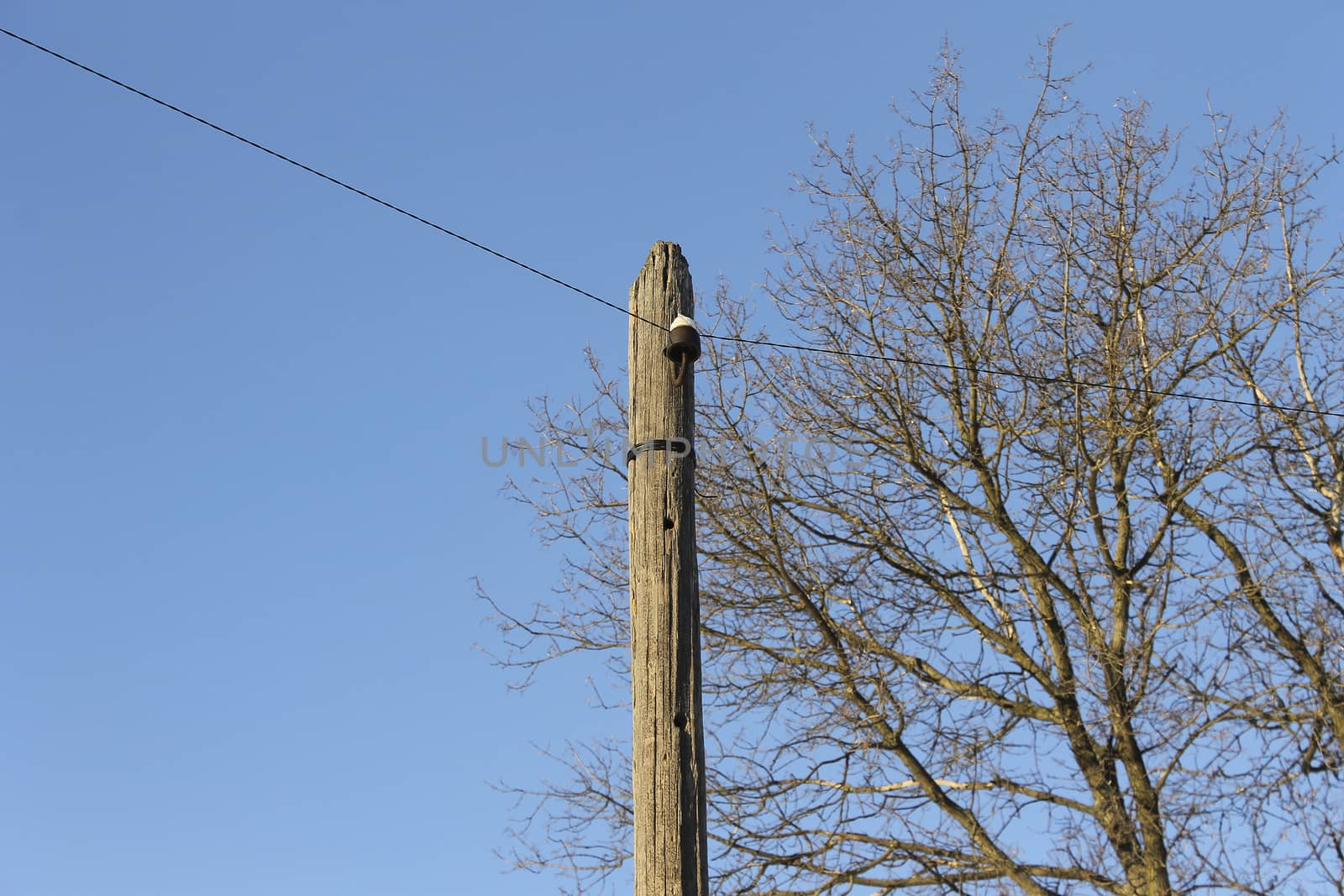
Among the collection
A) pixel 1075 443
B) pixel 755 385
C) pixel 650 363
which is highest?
pixel 755 385

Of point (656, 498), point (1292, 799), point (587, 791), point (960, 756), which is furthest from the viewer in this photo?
point (587, 791)

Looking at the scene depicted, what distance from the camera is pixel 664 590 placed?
14.1 feet

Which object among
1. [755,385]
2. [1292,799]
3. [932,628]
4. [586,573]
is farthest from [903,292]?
[1292,799]


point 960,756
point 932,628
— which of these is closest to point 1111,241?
point 932,628

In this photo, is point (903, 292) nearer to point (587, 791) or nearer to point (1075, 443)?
point (1075, 443)

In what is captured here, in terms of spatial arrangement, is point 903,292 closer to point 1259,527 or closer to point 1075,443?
point 1075,443

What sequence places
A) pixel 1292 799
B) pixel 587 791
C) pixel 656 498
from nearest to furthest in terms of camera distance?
pixel 656 498 → pixel 1292 799 → pixel 587 791

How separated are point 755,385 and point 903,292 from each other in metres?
1.25

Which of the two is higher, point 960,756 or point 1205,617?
point 1205,617

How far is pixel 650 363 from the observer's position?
4.64 meters

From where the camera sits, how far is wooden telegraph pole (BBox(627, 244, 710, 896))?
401cm

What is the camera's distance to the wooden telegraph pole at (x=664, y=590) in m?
4.01

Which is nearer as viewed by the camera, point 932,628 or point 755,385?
point 932,628

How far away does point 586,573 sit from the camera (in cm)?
979
